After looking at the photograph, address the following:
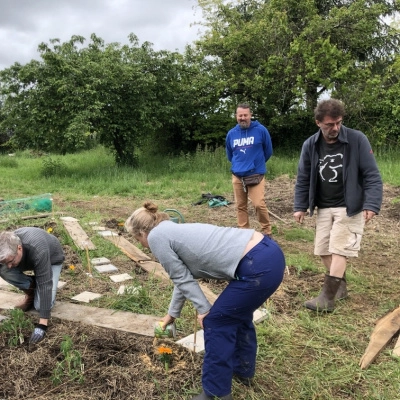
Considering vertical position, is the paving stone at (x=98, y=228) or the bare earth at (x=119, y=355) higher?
the paving stone at (x=98, y=228)

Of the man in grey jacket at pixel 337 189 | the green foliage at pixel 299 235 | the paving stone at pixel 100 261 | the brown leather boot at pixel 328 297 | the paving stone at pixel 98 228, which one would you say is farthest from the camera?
the paving stone at pixel 98 228

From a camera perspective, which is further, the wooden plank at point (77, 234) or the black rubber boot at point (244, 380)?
the wooden plank at point (77, 234)

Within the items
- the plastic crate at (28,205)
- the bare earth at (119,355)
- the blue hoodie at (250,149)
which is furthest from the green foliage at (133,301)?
the plastic crate at (28,205)

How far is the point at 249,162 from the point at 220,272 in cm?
338

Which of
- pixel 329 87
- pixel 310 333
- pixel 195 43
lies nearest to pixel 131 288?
pixel 310 333

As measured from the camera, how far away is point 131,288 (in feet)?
12.6

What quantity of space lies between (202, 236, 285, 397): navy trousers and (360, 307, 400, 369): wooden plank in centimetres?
105

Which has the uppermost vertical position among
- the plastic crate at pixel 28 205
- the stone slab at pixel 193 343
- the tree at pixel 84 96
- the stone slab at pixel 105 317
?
the tree at pixel 84 96

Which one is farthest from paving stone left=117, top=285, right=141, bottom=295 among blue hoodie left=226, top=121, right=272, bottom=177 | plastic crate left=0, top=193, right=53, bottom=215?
plastic crate left=0, top=193, right=53, bottom=215

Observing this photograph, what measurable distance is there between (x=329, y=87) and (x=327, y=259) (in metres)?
12.2

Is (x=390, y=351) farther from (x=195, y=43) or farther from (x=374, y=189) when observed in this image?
(x=195, y=43)

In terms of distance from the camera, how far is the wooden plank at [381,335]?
2.73m

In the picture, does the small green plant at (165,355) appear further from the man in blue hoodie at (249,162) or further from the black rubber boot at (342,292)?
the man in blue hoodie at (249,162)

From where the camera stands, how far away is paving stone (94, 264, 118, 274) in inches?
181
